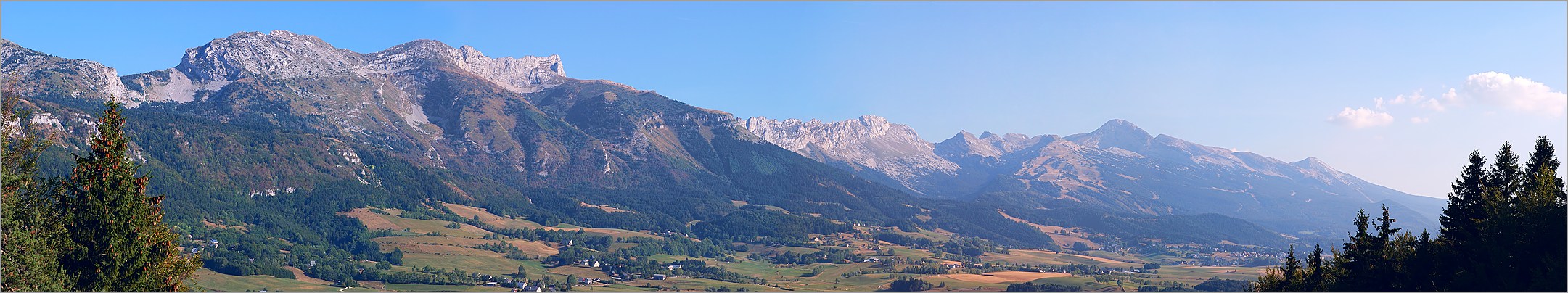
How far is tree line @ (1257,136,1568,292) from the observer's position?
41.7 metres

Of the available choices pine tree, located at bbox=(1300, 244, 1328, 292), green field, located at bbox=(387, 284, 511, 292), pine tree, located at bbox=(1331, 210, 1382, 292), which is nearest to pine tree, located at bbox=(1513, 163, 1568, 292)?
pine tree, located at bbox=(1331, 210, 1382, 292)

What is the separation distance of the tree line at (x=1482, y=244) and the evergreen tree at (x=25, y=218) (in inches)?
2292

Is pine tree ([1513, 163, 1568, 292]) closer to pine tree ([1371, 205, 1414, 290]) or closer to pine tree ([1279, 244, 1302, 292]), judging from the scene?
pine tree ([1371, 205, 1414, 290])

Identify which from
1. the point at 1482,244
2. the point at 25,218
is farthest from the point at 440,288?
the point at 1482,244

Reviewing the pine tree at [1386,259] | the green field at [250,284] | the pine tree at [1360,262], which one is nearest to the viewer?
the pine tree at [1386,259]

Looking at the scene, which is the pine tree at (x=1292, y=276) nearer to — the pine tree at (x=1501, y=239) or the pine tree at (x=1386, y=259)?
the pine tree at (x=1386, y=259)

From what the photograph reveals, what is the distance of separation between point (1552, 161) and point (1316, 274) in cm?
1434

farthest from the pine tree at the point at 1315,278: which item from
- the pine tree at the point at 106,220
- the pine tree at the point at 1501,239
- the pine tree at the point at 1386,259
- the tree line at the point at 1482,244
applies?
the pine tree at the point at 106,220

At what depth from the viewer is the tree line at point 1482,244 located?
41.7 meters

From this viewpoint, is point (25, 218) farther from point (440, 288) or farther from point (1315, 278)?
point (440, 288)

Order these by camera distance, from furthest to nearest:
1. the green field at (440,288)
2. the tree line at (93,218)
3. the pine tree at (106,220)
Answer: the green field at (440,288), the pine tree at (106,220), the tree line at (93,218)

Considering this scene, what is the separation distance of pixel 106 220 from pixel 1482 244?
198 ft

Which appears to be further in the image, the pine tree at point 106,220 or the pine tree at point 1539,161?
the pine tree at point 1539,161

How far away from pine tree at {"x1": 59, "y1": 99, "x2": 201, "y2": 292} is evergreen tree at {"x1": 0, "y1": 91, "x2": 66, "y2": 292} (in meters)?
0.81
